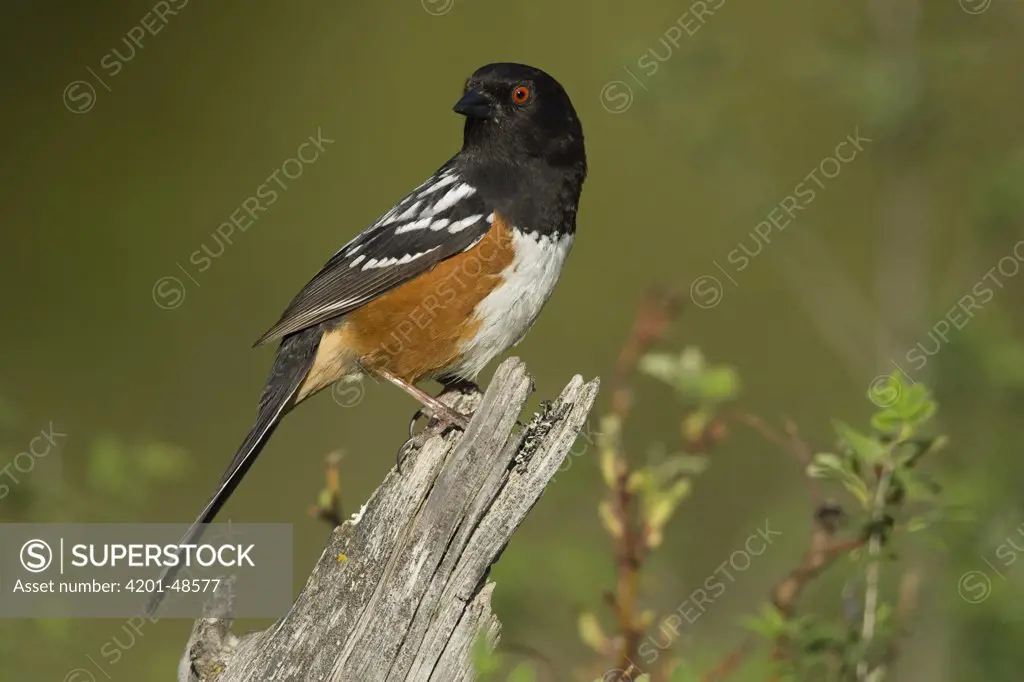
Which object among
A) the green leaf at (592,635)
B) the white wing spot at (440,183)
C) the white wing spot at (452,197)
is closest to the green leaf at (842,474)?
the green leaf at (592,635)

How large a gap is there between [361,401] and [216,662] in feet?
12.5

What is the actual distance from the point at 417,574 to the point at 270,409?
1221mm

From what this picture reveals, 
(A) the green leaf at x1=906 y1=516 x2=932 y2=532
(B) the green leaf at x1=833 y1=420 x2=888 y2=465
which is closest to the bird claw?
(B) the green leaf at x1=833 y1=420 x2=888 y2=465

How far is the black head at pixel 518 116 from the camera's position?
357cm

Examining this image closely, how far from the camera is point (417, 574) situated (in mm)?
2363

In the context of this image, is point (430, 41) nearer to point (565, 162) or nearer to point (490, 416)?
point (565, 162)

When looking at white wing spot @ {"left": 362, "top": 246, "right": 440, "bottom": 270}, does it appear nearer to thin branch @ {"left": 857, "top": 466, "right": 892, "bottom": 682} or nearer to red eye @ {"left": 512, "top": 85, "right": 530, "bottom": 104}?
red eye @ {"left": 512, "top": 85, "right": 530, "bottom": 104}

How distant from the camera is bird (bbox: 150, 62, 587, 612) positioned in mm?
3365

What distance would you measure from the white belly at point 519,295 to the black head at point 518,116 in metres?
0.30

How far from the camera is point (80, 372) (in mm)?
6688

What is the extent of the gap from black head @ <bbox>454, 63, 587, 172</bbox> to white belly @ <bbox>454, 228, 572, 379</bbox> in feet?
0.99

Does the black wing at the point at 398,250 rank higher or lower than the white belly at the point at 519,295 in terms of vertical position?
higher

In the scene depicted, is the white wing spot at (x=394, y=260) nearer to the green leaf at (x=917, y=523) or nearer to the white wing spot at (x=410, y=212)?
the white wing spot at (x=410, y=212)

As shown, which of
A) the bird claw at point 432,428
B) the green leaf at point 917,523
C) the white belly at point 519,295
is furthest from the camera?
the white belly at point 519,295
